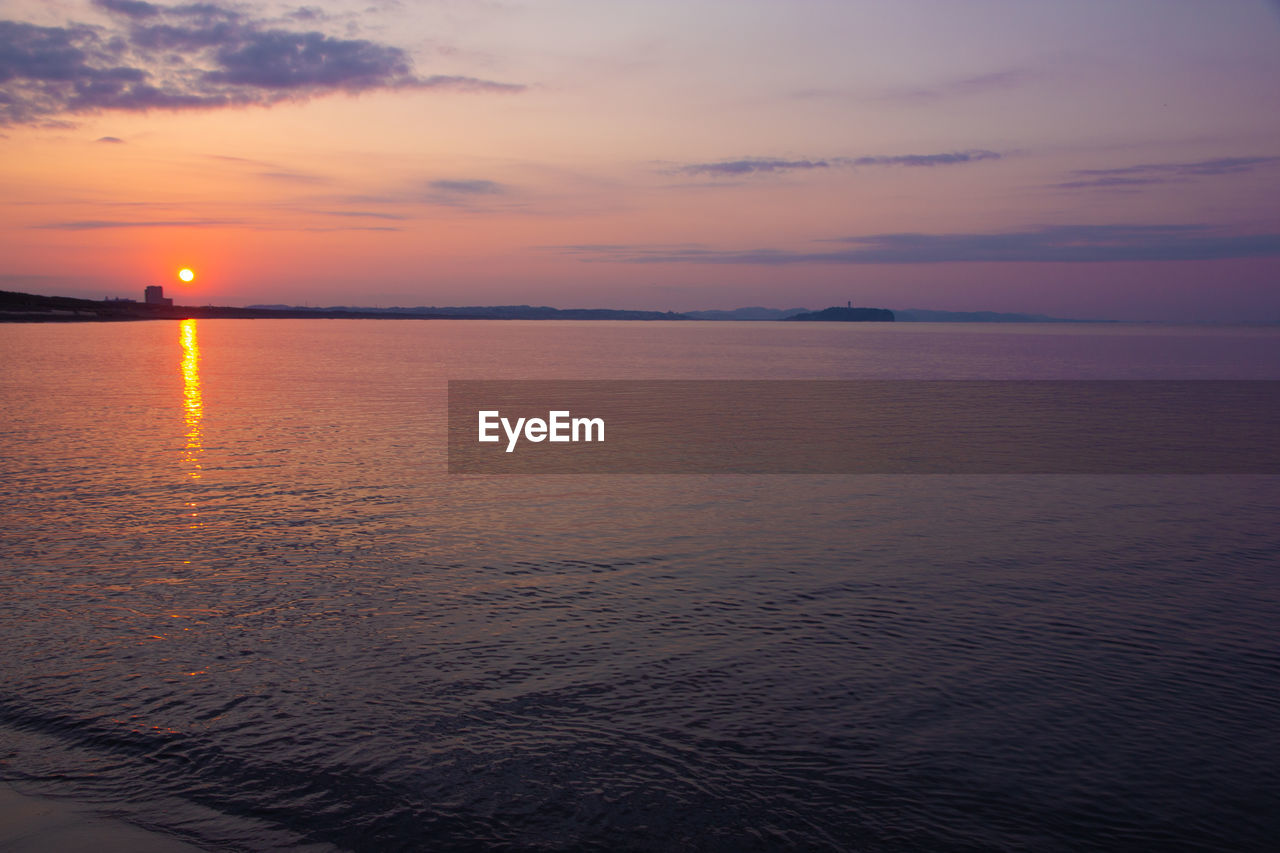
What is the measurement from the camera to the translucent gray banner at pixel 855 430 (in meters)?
24.8

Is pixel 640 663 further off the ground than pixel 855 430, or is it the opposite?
pixel 855 430

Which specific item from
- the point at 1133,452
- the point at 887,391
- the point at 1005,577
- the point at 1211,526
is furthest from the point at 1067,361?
the point at 1005,577

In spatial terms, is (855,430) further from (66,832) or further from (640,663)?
(66,832)

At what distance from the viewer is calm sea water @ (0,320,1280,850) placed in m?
7.65

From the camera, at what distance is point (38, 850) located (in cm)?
664

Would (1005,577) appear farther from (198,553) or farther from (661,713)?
(198,553)

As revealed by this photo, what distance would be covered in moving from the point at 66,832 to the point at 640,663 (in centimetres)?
558

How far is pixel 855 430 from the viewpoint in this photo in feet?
106

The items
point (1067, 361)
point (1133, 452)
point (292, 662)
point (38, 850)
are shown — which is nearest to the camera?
point (38, 850)

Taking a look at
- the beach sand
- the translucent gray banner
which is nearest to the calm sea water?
the beach sand

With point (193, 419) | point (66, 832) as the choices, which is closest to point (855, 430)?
point (193, 419)

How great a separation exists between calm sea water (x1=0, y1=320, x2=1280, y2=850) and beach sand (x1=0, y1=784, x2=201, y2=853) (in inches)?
9.1

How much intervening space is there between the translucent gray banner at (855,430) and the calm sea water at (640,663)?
392 centimetres

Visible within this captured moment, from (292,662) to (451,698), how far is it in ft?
6.77
